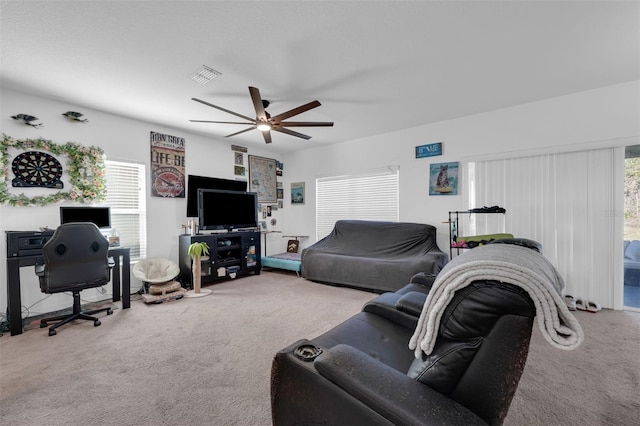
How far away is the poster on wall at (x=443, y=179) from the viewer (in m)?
4.21

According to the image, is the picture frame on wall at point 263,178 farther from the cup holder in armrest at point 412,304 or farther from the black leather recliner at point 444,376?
the black leather recliner at point 444,376

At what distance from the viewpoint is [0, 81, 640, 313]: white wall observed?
122 inches

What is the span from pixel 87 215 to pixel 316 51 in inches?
128

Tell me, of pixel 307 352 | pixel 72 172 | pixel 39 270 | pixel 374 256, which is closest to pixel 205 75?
pixel 72 172

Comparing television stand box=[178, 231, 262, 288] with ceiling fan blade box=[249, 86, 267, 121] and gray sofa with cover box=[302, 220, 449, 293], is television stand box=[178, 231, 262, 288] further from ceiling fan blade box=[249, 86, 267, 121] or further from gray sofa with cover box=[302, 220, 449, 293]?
ceiling fan blade box=[249, 86, 267, 121]

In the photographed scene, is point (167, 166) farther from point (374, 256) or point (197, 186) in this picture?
point (374, 256)

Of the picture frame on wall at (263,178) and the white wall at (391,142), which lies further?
the picture frame on wall at (263,178)

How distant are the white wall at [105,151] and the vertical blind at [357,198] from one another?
1.94 m

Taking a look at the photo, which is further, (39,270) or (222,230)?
(222,230)

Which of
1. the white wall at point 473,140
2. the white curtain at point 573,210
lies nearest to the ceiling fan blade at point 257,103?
the white wall at point 473,140

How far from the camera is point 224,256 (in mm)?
4762

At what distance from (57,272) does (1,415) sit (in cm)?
137

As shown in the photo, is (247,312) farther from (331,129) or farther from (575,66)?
(575,66)

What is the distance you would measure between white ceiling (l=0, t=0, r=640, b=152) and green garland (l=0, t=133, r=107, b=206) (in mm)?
389
